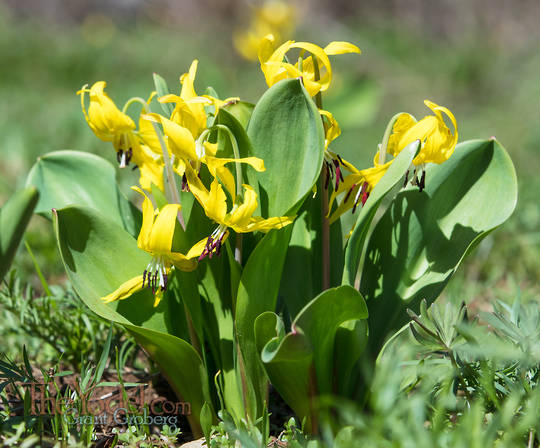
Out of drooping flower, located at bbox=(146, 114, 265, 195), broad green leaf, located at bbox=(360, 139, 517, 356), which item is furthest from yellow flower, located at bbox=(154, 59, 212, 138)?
broad green leaf, located at bbox=(360, 139, 517, 356)

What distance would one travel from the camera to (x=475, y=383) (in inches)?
51.1

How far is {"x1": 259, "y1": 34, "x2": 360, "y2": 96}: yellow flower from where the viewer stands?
3.92 ft

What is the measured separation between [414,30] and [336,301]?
36.7ft

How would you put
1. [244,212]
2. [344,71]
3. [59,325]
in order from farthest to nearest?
[344,71]
[59,325]
[244,212]

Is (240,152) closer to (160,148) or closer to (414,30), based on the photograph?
(160,148)

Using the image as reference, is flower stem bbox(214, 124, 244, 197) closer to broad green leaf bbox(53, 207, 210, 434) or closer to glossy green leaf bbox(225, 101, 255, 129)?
glossy green leaf bbox(225, 101, 255, 129)

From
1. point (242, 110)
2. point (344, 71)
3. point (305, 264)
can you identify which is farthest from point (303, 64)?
point (344, 71)

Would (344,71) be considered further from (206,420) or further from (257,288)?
(206,420)

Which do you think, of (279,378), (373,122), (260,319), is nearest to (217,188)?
(260,319)

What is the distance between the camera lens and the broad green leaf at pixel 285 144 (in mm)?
1228

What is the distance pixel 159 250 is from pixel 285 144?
1.23 ft

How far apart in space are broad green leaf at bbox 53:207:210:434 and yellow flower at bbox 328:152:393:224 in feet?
1.56

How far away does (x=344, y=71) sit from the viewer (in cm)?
797

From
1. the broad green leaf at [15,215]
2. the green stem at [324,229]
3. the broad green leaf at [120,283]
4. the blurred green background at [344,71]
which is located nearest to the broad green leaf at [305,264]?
the green stem at [324,229]
